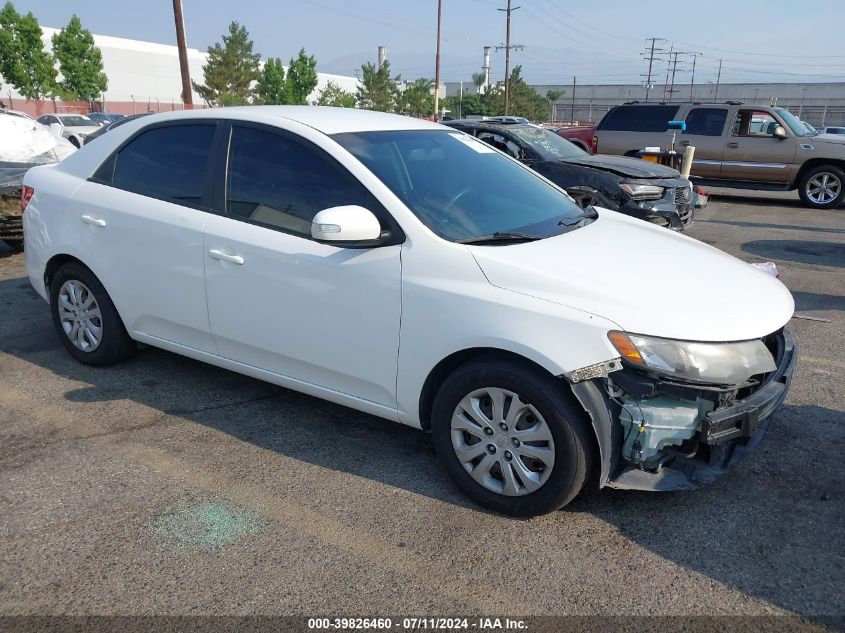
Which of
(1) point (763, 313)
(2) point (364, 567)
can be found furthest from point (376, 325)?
(1) point (763, 313)

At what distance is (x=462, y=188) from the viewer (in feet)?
12.2

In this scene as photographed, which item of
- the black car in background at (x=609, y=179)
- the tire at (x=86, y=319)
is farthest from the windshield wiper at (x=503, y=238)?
the black car in background at (x=609, y=179)

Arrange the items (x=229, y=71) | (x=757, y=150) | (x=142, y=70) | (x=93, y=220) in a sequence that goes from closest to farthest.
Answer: (x=93, y=220), (x=757, y=150), (x=229, y=71), (x=142, y=70)

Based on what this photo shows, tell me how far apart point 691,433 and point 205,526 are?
2.05 meters

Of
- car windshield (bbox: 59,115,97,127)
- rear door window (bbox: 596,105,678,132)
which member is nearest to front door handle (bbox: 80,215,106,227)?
rear door window (bbox: 596,105,678,132)

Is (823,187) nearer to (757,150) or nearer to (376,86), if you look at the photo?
(757,150)

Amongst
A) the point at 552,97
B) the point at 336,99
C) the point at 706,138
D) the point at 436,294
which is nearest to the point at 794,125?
the point at 706,138

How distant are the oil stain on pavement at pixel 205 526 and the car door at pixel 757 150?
44.4 ft

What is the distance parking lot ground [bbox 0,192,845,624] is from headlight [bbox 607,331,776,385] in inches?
12.2

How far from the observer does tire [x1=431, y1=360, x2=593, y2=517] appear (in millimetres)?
2873

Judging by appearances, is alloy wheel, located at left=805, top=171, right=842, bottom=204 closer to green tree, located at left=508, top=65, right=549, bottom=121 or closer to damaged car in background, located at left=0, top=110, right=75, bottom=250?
damaged car in background, located at left=0, top=110, right=75, bottom=250

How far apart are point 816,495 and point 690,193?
6661mm

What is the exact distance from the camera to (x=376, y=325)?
329 centimetres

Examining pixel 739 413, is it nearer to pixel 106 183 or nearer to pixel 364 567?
pixel 364 567
